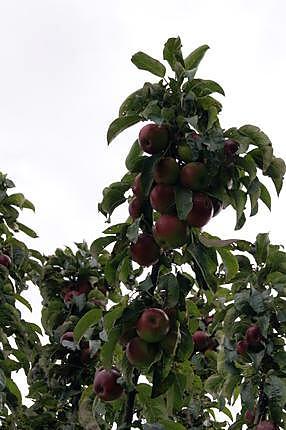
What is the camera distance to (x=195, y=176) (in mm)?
3422

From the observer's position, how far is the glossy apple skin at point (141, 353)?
11.1ft

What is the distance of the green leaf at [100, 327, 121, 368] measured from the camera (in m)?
3.48

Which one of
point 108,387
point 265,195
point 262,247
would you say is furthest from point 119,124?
point 262,247

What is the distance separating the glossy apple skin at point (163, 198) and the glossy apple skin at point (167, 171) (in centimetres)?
3

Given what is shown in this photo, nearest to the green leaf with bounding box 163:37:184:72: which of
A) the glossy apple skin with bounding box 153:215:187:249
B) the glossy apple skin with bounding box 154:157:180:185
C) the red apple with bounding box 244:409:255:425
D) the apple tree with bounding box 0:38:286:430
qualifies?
the apple tree with bounding box 0:38:286:430

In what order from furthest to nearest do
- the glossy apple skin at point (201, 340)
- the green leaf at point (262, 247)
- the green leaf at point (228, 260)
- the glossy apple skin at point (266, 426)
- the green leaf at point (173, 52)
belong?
the glossy apple skin at point (201, 340)
the green leaf at point (262, 247)
the glossy apple skin at point (266, 426)
the green leaf at point (173, 52)
the green leaf at point (228, 260)

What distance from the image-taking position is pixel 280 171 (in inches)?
146

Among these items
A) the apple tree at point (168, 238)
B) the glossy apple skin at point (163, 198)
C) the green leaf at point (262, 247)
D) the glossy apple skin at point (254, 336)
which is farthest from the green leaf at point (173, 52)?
the glossy apple skin at point (254, 336)

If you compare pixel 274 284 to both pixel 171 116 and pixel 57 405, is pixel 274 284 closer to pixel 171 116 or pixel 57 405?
pixel 171 116

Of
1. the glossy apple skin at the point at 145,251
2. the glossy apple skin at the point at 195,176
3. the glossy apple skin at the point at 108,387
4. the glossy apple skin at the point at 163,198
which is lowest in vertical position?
the glossy apple skin at the point at 108,387

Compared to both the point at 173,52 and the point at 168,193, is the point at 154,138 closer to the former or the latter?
the point at 168,193

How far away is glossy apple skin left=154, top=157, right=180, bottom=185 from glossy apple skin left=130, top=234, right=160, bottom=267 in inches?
11.8

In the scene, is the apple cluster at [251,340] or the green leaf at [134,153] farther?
the apple cluster at [251,340]

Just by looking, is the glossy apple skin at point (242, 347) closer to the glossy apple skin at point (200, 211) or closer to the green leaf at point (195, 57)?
the glossy apple skin at point (200, 211)
